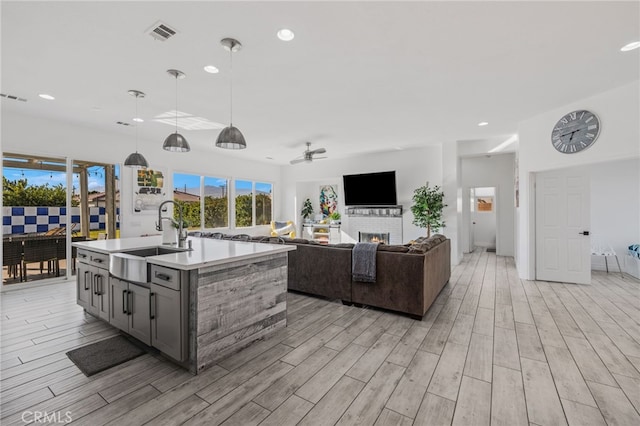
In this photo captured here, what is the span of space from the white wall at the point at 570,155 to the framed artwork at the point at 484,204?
408 centimetres

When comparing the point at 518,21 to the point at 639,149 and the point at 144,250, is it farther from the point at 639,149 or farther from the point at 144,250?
the point at 144,250

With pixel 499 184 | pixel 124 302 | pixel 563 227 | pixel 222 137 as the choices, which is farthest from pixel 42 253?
pixel 499 184

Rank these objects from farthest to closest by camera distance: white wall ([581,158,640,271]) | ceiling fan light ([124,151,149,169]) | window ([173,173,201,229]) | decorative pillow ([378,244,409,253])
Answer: window ([173,173,201,229])
white wall ([581,158,640,271])
ceiling fan light ([124,151,149,169])
decorative pillow ([378,244,409,253])

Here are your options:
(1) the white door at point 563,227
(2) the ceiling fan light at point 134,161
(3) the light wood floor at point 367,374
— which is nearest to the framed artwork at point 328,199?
(1) the white door at point 563,227

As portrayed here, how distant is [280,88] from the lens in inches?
139

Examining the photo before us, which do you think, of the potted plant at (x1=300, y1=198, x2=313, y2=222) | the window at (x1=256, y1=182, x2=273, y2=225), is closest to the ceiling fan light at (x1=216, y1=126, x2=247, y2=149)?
the window at (x1=256, y1=182, x2=273, y2=225)

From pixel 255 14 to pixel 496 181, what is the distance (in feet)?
26.0

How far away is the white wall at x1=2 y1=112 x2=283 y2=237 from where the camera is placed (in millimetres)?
4578

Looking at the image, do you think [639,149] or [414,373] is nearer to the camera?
[414,373]

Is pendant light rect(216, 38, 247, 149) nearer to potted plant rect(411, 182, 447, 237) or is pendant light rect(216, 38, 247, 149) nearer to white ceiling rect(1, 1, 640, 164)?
white ceiling rect(1, 1, 640, 164)

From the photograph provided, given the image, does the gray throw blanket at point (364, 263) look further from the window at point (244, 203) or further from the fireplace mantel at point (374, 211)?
the window at point (244, 203)

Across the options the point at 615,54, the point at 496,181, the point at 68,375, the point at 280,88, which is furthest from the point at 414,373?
the point at 496,181

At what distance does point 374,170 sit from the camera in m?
7.82

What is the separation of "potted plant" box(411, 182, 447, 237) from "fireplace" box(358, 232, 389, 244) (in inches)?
42.7
